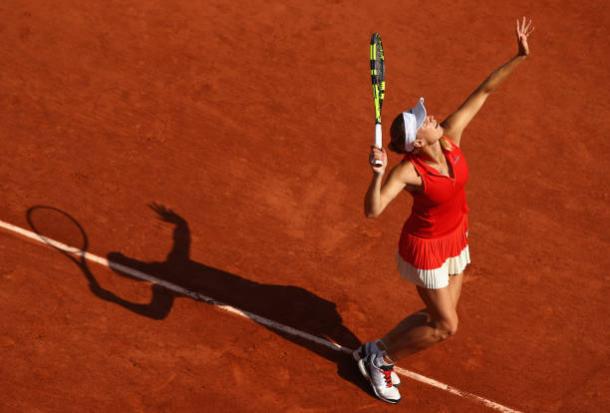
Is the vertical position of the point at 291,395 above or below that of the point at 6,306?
above

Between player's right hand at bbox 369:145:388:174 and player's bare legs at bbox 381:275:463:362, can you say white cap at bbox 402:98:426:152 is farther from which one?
player's bare legs at bbox 381:275:463:362

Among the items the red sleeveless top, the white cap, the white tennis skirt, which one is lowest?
the white tennis skirt

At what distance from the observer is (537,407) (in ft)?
23.6

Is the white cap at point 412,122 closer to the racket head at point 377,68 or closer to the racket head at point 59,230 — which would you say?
the racket head at point 377,68

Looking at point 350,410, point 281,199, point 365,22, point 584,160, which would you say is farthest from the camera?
point 365,22

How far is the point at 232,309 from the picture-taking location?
776 centimetres

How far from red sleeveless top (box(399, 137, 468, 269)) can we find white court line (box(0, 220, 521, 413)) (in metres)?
1.58

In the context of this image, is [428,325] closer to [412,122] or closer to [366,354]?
[366,354]

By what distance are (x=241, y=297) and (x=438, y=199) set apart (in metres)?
2.69

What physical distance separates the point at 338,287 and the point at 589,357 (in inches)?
96.8

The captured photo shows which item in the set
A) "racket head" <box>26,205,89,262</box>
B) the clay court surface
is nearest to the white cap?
the clay court surface

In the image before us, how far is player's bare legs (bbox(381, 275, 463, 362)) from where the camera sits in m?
6.36

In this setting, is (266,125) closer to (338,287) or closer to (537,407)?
(338,287)

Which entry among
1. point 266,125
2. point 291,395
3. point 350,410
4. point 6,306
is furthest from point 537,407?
point 6,306
